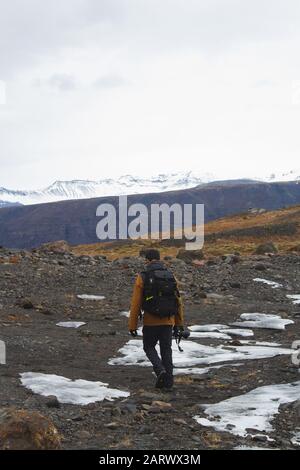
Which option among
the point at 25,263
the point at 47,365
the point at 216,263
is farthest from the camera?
the point at 216,263

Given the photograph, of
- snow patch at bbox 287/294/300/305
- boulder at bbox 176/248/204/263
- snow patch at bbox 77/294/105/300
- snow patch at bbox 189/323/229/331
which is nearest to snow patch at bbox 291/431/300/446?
snow patch at bbox 189/323/229/331

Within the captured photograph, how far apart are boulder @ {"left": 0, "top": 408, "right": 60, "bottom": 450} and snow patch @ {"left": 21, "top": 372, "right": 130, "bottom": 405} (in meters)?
2.34

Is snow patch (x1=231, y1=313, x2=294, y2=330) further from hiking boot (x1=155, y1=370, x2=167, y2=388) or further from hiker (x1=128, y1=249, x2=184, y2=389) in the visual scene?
hiking boot (x1=155, y1=370, x2=167, y2=388)

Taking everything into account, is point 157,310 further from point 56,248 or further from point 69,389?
point 56,248

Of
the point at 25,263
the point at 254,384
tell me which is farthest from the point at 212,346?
the point at 25,263

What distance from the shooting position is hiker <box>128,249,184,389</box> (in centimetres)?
1033

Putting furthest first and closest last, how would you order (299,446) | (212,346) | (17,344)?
(212,346), (17,344), (299,446)

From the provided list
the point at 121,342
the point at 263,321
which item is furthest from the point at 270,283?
the point at 121,342

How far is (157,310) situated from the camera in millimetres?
10336

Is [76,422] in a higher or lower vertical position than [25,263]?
lower

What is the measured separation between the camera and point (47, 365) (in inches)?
471

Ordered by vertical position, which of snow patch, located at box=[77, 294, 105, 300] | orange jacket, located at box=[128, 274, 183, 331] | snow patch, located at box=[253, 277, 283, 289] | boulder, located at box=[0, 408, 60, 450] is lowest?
boulder, located at box=[0, 408, 60, 450]

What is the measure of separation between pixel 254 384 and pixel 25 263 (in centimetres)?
1563
